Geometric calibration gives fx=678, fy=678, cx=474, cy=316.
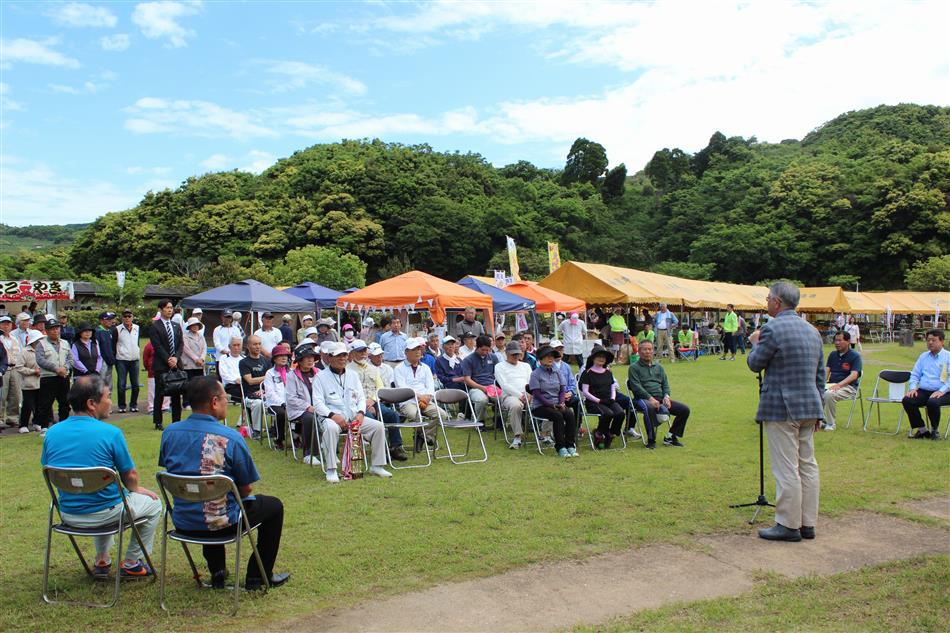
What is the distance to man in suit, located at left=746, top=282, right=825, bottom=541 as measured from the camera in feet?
16.8

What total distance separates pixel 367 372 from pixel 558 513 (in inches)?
142

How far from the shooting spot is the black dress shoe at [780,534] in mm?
5078

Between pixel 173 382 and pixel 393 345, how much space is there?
12.6 ft

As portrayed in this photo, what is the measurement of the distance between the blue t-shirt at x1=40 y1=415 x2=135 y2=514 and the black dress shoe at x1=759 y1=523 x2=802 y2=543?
447 cm

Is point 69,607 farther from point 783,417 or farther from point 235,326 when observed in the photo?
point 235,326

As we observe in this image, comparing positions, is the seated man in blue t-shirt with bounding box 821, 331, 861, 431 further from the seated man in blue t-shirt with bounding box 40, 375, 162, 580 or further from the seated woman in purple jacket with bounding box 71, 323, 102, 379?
the seated woman in purple jacket with bounding box 71, 323, 102, 379

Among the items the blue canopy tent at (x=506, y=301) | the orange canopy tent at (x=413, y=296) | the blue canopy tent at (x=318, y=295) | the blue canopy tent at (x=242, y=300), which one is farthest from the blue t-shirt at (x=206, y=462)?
the blue canopy tent at (x=318, y=295)

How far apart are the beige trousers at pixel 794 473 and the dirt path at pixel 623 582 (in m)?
0.20

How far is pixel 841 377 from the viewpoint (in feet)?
33.9

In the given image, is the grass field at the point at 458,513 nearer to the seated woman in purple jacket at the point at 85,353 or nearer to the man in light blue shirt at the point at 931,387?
the man in light blue shirt at the point at 931,387

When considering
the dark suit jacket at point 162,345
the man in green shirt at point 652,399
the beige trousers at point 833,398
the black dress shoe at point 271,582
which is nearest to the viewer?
the black dress shoe at point 271,582

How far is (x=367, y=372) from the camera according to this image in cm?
859

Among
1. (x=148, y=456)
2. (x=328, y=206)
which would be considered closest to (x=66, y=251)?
(x=328, y=206)

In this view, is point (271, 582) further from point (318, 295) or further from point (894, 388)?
point (318, 295)
